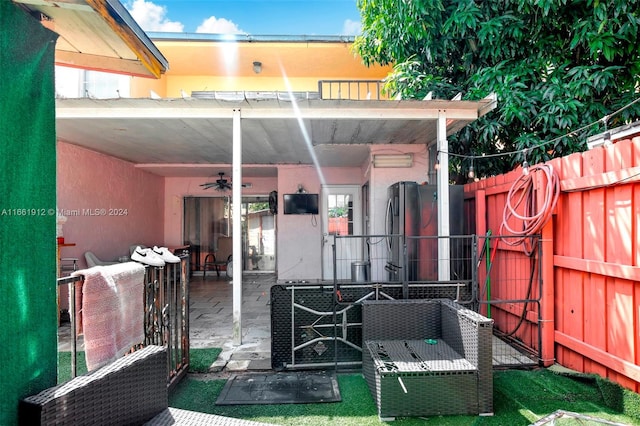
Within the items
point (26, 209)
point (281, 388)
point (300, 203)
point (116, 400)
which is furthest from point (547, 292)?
point (300, 203)

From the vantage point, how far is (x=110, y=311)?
6.08 feet

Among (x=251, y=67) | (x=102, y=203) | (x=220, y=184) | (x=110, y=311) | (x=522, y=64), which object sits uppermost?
(x=251, y=67)

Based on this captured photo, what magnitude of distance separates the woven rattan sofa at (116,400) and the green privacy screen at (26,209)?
0.33 feet

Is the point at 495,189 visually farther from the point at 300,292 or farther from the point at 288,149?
the point at 288,149

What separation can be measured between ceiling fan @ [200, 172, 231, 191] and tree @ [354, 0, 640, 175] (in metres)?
4.43

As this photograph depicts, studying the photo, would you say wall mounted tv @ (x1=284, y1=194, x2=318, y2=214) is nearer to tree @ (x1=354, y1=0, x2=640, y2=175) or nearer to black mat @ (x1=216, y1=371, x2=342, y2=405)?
tree @ (x1=354, y1=0, x2=640, y2=175)

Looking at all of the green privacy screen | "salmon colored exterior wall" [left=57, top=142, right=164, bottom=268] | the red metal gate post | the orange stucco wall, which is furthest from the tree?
"salmon colored exterior wall" [left=57, top=142, right=164, bottom=268]

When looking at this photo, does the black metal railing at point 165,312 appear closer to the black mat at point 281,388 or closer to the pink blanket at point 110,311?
the pink blanket at point 110,311

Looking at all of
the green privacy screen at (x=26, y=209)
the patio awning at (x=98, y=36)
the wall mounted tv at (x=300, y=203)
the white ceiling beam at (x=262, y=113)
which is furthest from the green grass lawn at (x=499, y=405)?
the wall mounted tv at (x=300, y=203)

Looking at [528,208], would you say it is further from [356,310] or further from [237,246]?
[237,246]

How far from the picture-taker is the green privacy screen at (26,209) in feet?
4.03

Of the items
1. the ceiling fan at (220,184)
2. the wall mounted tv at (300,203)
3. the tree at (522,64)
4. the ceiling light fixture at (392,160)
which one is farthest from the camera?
the ceiling fan at (220,184)

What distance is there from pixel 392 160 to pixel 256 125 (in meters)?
2.32

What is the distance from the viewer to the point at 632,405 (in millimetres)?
2297
